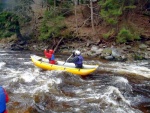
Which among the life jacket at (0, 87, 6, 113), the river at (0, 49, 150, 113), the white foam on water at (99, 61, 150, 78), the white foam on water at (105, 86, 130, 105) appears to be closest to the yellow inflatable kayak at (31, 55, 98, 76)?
the river at (0, 49, 150, 113)

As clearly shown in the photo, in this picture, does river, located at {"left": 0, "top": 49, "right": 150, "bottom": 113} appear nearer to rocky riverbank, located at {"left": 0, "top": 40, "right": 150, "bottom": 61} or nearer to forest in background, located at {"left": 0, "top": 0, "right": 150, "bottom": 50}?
rocky riverbank, located at {"left": 0, "top": 40, "right": 150, "bottom": 61}

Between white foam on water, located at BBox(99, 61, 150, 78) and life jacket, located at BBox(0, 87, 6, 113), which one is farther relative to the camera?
white foam on water, located at BBox(99, 61, 150, 78)

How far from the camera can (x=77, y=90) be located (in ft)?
30.9

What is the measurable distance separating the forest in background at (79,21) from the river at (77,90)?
605 centimetres

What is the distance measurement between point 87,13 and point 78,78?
13475 mm

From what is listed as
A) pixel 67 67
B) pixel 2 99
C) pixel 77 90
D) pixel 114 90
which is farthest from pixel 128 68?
pixel 2 99

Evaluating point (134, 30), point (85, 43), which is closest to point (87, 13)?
point (85, 43)

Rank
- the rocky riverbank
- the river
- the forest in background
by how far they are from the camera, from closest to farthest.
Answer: the river < the rocky riverbank < the forest in background

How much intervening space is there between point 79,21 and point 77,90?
14.6 m

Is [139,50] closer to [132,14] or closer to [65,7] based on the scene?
[132,14]

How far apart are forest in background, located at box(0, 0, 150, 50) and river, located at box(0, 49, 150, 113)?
6051 mm

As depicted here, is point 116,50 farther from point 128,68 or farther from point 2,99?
point 2,99

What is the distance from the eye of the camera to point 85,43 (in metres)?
20.2

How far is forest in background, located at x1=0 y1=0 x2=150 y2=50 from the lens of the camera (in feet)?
61.1
